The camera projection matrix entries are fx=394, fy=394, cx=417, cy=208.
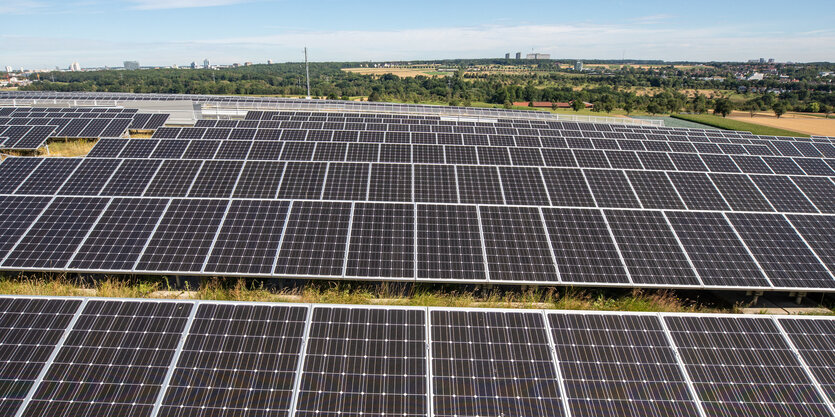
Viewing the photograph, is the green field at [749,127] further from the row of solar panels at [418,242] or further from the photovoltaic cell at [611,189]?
the row of solar panels at [418,242]

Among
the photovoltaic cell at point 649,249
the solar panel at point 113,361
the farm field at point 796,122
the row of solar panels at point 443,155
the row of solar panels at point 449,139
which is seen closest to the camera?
the solar panel at point 113,361

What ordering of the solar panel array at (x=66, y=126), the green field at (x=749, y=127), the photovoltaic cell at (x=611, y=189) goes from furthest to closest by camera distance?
the green field at (x=749, y=127) < the solar panel array at (x=66, y=126) < the photovoltaic cell at (x=611, y=189)

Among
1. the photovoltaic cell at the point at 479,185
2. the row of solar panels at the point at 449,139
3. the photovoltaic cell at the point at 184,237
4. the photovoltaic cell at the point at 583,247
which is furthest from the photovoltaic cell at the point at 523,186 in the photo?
the photovoltaic cell at the point at 184,237

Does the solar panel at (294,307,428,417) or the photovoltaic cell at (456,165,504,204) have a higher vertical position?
the photovoltaic cell at (456,165,504,204)

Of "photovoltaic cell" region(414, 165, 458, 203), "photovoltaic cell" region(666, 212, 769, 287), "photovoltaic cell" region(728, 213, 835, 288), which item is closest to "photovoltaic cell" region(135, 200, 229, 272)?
"photovoltaic cell" region(414, 165, 458, 203)

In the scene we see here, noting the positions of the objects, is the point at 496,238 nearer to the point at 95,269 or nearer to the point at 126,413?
the point at 126,413

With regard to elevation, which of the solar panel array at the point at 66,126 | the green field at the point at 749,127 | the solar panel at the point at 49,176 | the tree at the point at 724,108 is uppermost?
the solar panel at the point at 49,176

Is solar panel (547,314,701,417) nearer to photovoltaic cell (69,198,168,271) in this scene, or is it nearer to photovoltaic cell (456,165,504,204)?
photovoltaic cell (456,165,504,204)

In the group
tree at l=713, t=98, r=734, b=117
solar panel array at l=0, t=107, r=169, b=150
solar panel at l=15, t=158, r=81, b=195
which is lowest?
tree at l=713, t=98, r=734, b=117
